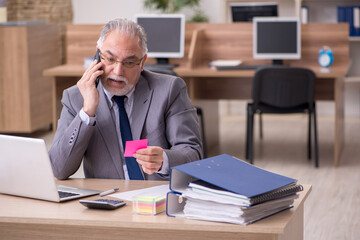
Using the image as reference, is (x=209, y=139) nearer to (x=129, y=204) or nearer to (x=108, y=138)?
(x=108, y=138)

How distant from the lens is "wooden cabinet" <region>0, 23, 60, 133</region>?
5.57 m

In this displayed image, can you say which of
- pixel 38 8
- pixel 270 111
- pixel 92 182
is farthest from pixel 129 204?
pixel 38 8

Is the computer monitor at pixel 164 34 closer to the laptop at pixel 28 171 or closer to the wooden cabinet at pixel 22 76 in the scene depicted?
the wooden cabinet at pixel 22 76

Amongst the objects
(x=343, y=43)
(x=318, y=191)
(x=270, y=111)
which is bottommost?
(x=318, y=191)

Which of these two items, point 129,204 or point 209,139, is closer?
point 129,204

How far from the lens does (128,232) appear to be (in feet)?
5.75

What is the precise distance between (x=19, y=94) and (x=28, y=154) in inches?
161

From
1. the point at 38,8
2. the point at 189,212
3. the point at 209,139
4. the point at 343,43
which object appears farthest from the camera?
the point at 38,8

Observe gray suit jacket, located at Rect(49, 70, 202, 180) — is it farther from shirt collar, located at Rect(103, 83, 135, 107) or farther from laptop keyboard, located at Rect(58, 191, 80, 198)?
laptop keyboard, located at Rect(58, 191, 80, 198)

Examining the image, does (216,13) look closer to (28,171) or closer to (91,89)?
(91,89)

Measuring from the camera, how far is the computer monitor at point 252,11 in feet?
18.3

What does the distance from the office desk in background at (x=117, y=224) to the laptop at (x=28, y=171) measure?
0.08ft

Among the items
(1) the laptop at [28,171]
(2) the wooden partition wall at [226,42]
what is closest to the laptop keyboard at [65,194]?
(1) the laptop at [28,171]

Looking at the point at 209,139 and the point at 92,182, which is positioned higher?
the point at 92,182
